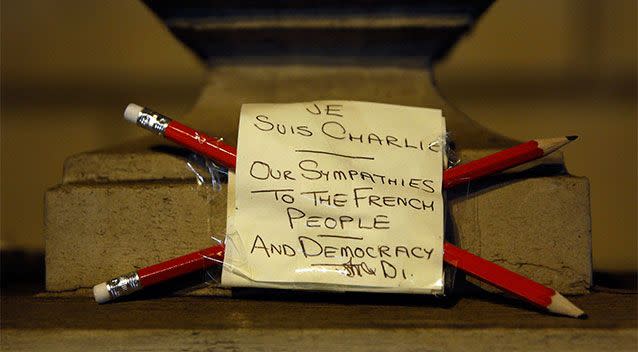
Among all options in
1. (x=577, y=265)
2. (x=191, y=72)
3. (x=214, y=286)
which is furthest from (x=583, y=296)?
(x=191, y=72)

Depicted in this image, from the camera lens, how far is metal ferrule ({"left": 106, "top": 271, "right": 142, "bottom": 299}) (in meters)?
0.63

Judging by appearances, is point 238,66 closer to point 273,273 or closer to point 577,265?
point 273,273

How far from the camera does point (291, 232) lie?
62cm

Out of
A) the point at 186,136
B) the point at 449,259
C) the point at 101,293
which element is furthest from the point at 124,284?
the point at 449,259

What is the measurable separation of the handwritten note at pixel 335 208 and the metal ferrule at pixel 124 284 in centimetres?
8

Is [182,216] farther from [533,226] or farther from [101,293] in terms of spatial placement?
[533,226]

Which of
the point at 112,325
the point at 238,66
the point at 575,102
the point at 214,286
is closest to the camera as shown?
the point at 112,325

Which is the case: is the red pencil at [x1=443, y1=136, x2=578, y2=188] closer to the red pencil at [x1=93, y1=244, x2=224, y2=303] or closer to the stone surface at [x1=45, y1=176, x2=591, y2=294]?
the stone surface at [x1=45, y1=176, x2=591, y2=294]

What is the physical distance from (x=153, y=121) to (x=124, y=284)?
0.15 metres

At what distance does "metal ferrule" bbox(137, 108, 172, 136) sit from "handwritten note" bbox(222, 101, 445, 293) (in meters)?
0.08

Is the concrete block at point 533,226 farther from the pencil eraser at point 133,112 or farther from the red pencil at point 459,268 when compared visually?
the pencil eraser at point 133,112

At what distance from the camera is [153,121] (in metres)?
0.66

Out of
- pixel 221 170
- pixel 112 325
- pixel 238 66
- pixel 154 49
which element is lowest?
pixel 112 325

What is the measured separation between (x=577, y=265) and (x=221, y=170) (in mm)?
343
